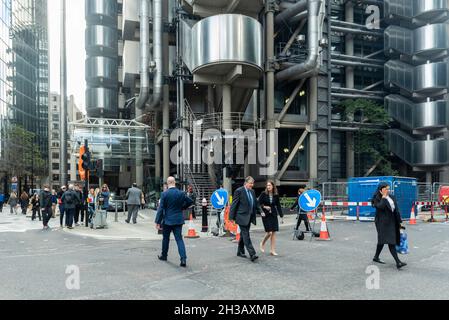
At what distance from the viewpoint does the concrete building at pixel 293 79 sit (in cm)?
2425

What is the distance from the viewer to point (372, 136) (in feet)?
104

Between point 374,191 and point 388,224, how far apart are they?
1137cm

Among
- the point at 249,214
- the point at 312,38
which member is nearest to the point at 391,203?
the point at 249,214

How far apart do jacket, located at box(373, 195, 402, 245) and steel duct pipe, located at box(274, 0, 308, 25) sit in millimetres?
22107

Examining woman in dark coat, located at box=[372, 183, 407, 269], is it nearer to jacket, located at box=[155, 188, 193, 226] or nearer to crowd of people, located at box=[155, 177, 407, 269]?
crowd of people, located at box=[155, 177, 407, 269]

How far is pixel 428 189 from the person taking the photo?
22172 mm

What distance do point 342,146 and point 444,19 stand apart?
14.0 meters

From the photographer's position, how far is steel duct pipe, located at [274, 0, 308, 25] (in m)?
26.3

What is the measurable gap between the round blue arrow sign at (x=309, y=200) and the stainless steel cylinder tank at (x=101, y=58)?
39.2 meters

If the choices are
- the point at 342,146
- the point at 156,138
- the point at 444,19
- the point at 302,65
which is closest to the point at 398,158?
the point at 342,146

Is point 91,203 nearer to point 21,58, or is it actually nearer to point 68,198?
point 68,198
